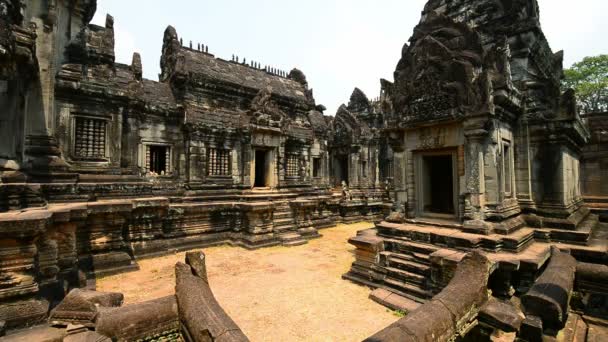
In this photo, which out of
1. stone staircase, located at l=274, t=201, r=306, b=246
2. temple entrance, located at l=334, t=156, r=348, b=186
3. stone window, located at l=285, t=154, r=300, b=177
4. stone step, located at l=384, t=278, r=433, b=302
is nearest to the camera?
stone step, located at l=384, t=278, r=433, b=302

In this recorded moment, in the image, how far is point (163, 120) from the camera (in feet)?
37.7

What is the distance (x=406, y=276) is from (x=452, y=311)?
6.92ft

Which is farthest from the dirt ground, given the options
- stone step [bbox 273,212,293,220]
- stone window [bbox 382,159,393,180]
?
stone window [bbox 382,159,393,180]

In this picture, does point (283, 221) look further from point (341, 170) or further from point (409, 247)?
point (341, 170)

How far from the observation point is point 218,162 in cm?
1254

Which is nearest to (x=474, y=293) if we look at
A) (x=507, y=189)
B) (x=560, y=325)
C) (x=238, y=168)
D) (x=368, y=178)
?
(x=560, y=325)

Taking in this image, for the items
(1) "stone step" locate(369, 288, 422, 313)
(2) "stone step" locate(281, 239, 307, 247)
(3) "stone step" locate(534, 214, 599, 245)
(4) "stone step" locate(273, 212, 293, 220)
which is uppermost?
(3) "stone step" locate(534, 214, 599, 245)

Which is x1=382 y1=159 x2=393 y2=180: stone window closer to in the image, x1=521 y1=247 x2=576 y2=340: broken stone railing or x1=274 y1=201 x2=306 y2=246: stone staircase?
x1=274 y1=201 x2=306 y2=246: stone staircase

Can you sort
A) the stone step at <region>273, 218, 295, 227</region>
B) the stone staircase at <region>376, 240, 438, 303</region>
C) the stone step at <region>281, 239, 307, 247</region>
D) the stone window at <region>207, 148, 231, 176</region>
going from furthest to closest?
1. the stone window at <region>207, 148, 231, 176</region>
2. the stone step at <region>273, 218, 295, 227</region>
3. the stone step at <region>281, 239, 307, 247</region>
4. the stone staircase at <region>376, 240, 438, 303</region>

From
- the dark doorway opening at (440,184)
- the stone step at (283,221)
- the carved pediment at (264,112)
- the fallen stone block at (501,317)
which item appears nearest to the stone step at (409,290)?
the fallen stone block at (501,317)

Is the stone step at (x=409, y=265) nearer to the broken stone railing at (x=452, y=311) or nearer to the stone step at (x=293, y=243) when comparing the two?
the broken stone railing at (x=452, y=311)

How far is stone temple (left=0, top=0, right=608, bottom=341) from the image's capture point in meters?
4.08

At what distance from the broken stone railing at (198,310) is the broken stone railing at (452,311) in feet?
Answer: 5.45

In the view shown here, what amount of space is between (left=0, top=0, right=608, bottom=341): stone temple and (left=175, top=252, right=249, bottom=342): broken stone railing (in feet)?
0.10
